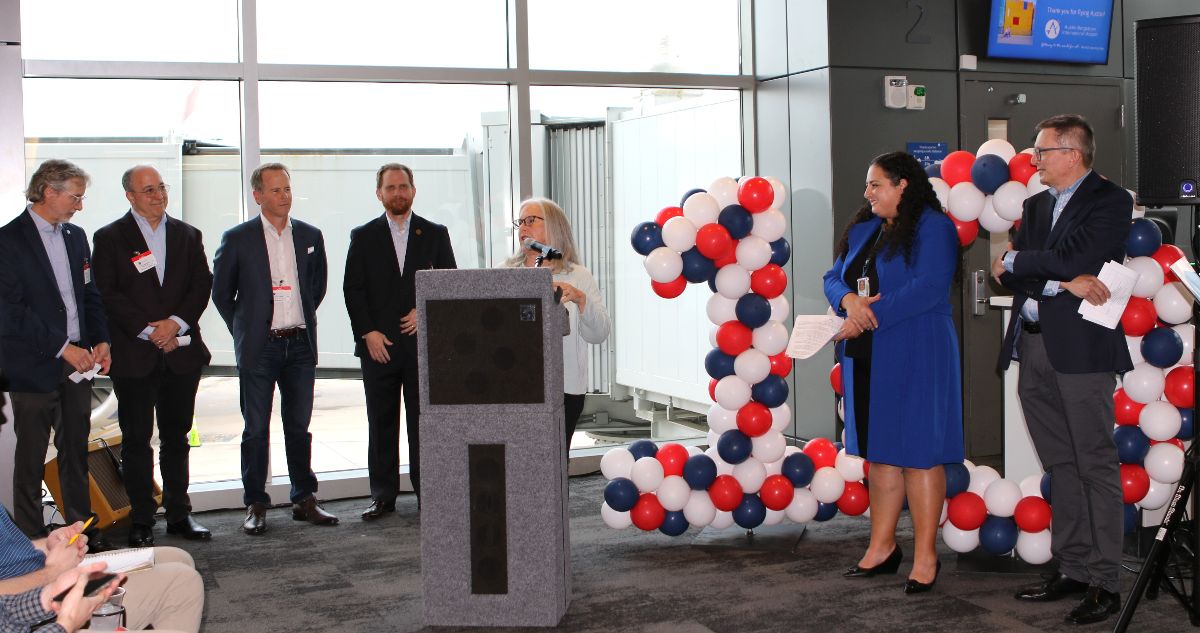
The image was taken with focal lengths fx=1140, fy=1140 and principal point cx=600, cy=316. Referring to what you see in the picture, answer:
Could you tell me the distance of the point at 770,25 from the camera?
6754 millimetres

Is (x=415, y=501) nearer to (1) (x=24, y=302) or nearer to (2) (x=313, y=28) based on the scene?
(1) (x=24, y=302)

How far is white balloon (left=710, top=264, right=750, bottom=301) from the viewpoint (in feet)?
14.9

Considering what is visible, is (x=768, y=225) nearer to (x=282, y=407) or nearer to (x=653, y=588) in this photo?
(x=653, y=588)

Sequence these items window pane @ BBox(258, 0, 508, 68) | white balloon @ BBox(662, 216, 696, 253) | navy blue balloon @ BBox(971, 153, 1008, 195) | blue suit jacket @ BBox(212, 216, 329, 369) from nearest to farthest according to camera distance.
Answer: navy blue balloon @ BBox(971, 153, 1008, 195) < white balloon @ BBox(662, 216, 696, 253) < blue suit jacket @ BBox(212, 216, 329, 369) < window pane @ BBox(258, 0, 508, 68)

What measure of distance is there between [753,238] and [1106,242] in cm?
138

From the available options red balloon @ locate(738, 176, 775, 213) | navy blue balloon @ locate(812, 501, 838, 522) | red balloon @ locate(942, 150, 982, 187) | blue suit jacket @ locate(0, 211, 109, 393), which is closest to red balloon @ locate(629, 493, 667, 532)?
navy blue balloon @ locate(812, 501, 838, 522)

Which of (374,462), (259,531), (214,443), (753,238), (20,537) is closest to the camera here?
(20,537)

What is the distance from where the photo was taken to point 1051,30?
6.71m

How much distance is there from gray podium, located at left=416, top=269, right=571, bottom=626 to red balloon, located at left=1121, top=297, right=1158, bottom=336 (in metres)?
1.96

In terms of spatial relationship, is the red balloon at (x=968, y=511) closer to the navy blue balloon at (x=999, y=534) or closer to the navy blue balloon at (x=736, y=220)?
the navy blue balloon at (x=999, y=534)

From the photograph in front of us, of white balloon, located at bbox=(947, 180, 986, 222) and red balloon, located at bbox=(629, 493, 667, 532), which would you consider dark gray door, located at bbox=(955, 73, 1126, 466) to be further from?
red balloon, located at bbox=(629, 493, 667, 532)

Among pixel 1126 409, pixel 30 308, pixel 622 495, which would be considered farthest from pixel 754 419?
pixel 30 308

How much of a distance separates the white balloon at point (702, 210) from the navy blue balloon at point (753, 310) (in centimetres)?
34

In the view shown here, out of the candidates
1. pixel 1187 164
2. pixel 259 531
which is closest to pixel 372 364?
pixel 259 531
